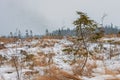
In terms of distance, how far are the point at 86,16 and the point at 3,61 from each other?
2.44 meters

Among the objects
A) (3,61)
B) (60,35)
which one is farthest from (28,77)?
(60,35)

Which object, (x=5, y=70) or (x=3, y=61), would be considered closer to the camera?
(x=5, y=70)

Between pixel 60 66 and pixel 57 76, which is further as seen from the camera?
pixel 60 66

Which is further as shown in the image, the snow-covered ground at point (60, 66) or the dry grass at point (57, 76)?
the snow-covered ground at point (60, 66)

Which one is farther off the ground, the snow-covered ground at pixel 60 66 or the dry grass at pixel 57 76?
the dry grass at pixel 57 76

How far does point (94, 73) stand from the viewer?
5699 millimetres

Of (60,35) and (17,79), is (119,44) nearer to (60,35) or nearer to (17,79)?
(17,79)

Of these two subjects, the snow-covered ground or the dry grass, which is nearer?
the dry grass

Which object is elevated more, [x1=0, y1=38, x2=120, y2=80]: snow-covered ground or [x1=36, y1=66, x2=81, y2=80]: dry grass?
[x1=36, y1=66, x2=81, y2=80]: dry grass

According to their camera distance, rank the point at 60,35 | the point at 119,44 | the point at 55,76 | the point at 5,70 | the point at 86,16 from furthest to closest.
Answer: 1. the point at 60,35
2. the point at 119,44
3. the point at 86,16
4. the point at 5,70
5. the point at 55,76

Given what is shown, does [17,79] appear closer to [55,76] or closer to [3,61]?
[55,76]

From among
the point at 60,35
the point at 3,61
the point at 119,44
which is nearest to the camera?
the point at 3,61

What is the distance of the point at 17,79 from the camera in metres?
5.09

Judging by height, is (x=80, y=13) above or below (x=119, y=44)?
above
